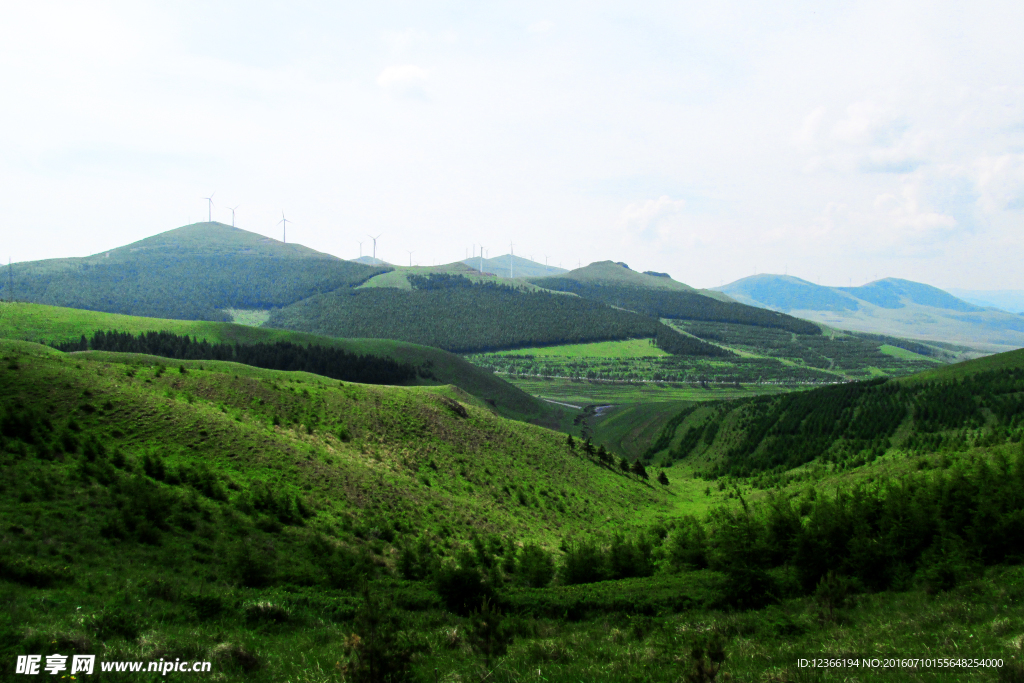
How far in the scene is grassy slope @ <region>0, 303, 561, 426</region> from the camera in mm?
147750

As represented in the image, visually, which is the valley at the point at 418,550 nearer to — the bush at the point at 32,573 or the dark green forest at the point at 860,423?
the bush at the point at 32,573

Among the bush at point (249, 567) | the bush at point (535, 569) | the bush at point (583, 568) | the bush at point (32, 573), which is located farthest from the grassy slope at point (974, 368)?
the bush at point (32, 573)

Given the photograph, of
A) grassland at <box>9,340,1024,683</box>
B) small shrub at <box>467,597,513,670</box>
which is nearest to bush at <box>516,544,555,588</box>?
grassland at <box>9,340,1024,683</box>

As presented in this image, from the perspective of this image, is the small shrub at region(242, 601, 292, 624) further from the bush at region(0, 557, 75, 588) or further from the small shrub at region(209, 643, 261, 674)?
the bush at region(0, 557, 75, 588)

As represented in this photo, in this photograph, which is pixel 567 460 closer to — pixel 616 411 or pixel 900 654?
pixel 900 654

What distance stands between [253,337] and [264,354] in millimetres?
31169

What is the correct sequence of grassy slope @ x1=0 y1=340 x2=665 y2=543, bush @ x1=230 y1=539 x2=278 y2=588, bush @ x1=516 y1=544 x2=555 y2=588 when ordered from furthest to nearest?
1. grassy slope @ x1=0 y1=340 x2=665 y2=543
2. bush @ x1=516 y1=544 x2=555 y2=588
3. bush @ x1=230 y1=539 x2=278 y2=588

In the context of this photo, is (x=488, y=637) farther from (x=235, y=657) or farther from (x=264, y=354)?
(x=264, y=354)

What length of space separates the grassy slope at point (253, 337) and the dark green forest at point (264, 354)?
996 cm

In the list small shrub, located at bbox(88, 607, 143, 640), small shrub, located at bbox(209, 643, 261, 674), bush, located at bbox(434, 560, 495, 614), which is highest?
small shrub, located at bbox(88, 607, 143, 640)

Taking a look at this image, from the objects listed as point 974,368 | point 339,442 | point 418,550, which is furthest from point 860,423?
point 418,550

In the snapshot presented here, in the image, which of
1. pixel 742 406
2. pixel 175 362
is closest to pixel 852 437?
pixel 742 406

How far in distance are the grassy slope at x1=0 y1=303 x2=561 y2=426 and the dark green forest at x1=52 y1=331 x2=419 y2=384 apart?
9.96 metres

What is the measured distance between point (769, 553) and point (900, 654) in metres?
16.2
